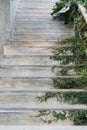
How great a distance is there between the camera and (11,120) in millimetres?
4941

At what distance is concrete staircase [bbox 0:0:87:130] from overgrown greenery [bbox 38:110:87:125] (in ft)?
0.21

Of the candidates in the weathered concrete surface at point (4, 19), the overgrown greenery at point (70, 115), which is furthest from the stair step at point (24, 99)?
the weathered concrete surface at point (4, 19)

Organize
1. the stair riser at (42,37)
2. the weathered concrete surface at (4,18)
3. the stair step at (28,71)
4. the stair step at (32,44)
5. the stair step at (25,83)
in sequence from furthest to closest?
the stair riser at (42,37) → the stair step at (32,44) → the weathered concrete surface at (4,18) → the stair step at (28,71) → the stair step at (25,83)

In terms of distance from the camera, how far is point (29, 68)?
6.30 meters

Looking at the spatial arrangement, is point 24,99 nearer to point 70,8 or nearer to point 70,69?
point 70,69

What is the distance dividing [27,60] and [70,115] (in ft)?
6.77

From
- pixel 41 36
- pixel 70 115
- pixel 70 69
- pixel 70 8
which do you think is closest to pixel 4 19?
pixel 41 36

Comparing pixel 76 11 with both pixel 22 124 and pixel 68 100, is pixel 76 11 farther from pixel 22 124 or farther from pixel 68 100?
pixel 22 124

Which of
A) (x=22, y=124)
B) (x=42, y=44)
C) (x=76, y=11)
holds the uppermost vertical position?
(x=76, y=11)

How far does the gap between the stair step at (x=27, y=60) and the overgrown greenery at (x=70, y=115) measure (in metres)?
1.67

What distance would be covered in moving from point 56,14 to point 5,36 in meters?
2.27

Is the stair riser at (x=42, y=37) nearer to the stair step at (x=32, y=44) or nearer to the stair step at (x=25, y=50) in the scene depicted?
the stair step at (x=32, y=44)

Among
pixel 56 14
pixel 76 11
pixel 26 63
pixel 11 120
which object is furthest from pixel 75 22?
pixel 11 120

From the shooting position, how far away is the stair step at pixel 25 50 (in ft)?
22.6
